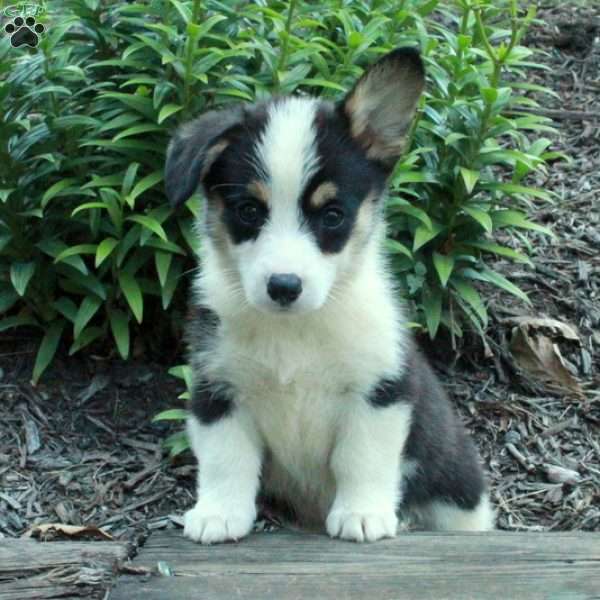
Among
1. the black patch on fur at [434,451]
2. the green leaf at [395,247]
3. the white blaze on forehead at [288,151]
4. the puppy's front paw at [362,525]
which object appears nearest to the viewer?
the white blaze on forehead at [288,151]

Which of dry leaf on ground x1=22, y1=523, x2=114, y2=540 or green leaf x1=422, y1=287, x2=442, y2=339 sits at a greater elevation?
green leaf x1=422, y1=287, x2=442, y2=339

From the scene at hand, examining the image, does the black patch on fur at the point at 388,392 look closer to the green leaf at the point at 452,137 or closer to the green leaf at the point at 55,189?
the green leaf at the point at 452,137

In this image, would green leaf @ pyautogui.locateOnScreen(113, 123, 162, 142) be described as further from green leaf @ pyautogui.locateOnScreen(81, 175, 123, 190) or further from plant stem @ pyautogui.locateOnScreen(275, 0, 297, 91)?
plant stem @ pyautogui.locateOnScreen(275, 0, 297, 91)

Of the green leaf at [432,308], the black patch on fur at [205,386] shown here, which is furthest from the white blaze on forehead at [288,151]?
the green leaf at [432,308]

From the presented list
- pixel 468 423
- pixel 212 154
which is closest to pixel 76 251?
pixel 212 154

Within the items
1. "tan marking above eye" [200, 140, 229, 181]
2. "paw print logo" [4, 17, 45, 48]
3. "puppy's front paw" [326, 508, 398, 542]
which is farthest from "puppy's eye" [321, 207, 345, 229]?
"paw print logo" [4, 17, 45, 48]
